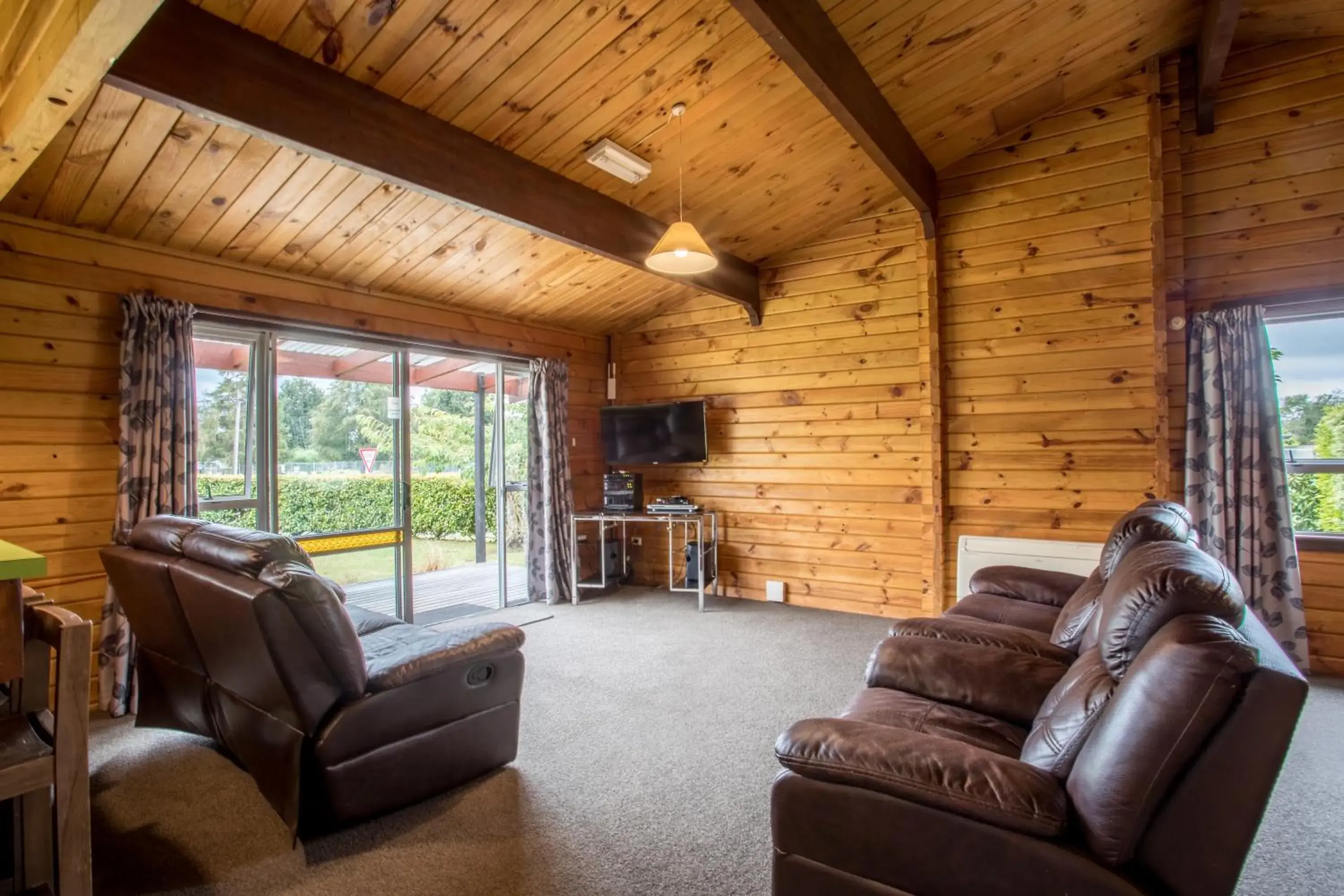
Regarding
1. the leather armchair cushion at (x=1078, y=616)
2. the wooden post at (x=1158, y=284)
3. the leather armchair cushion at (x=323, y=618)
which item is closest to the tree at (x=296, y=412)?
the leather armchair cushion at (x=323, y=618)

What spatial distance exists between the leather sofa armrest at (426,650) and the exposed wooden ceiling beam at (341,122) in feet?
6.43

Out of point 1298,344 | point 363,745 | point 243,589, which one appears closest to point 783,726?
point 363,745

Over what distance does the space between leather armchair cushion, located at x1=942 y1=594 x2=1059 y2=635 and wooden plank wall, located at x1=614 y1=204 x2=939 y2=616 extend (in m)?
1.41

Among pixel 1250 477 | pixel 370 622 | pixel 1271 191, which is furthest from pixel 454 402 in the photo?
pixel 1271 191

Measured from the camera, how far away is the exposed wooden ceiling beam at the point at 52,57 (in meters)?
1.50

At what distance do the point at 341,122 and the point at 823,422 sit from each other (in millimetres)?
3737

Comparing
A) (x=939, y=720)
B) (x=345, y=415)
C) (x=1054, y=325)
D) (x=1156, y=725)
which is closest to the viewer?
(x=1156, y=725)

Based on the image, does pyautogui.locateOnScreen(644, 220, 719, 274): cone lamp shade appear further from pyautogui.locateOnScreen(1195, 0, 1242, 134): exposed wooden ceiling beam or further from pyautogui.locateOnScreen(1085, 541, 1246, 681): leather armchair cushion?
pyautogui.locateOnScreen(1195, 0, 1242, 134): exposed wooden ceiling beam

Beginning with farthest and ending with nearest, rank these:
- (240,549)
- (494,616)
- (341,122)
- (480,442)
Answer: (480,442)
(494,616)
(341,122)
(240,549)

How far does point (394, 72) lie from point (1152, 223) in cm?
423

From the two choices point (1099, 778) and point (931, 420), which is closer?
point (1099, 778)

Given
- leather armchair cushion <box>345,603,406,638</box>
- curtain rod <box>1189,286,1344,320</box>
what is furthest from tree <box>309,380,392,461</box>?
curtain rod <box>1189,286,1344,320</box>

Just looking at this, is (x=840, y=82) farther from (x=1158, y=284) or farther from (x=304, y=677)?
(x=304, y=677)

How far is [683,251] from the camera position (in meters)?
3.10
